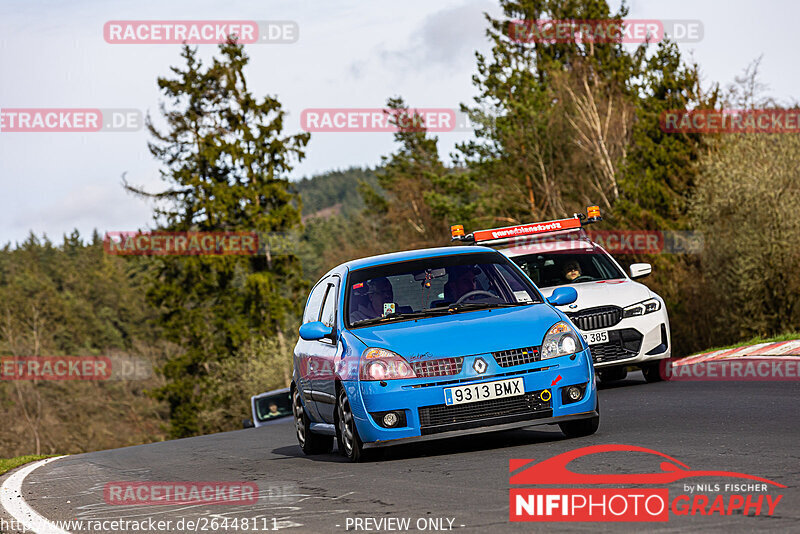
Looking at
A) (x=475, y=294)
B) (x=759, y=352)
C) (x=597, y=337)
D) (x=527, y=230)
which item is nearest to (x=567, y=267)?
(x=527, y=230)

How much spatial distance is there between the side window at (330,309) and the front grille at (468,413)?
5.32 feet

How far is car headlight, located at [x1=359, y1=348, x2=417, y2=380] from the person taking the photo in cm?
851

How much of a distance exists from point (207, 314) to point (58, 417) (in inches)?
1215

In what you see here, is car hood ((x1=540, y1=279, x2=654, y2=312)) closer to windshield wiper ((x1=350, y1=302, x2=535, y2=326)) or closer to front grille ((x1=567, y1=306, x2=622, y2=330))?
front grille ((x1=567, y1=306, x2=622, y2=330))

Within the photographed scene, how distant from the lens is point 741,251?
30234 millimetres

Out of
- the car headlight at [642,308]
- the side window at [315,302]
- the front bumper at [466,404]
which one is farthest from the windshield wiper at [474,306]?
the car headlight at [642,308]

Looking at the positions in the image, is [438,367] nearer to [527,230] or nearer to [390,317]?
[390,317]

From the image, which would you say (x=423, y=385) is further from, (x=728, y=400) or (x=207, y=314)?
(x=207, y=314)

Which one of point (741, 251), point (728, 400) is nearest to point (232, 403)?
point (741, 251)

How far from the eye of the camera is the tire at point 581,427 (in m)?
9.00

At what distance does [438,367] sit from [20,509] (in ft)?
11.5

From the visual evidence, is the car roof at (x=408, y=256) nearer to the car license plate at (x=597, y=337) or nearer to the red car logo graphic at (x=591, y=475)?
the red car logo graphic at (x=591, y=475)

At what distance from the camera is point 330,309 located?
1023 centimetres

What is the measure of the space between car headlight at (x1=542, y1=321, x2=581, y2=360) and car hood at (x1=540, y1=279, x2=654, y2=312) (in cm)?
518
